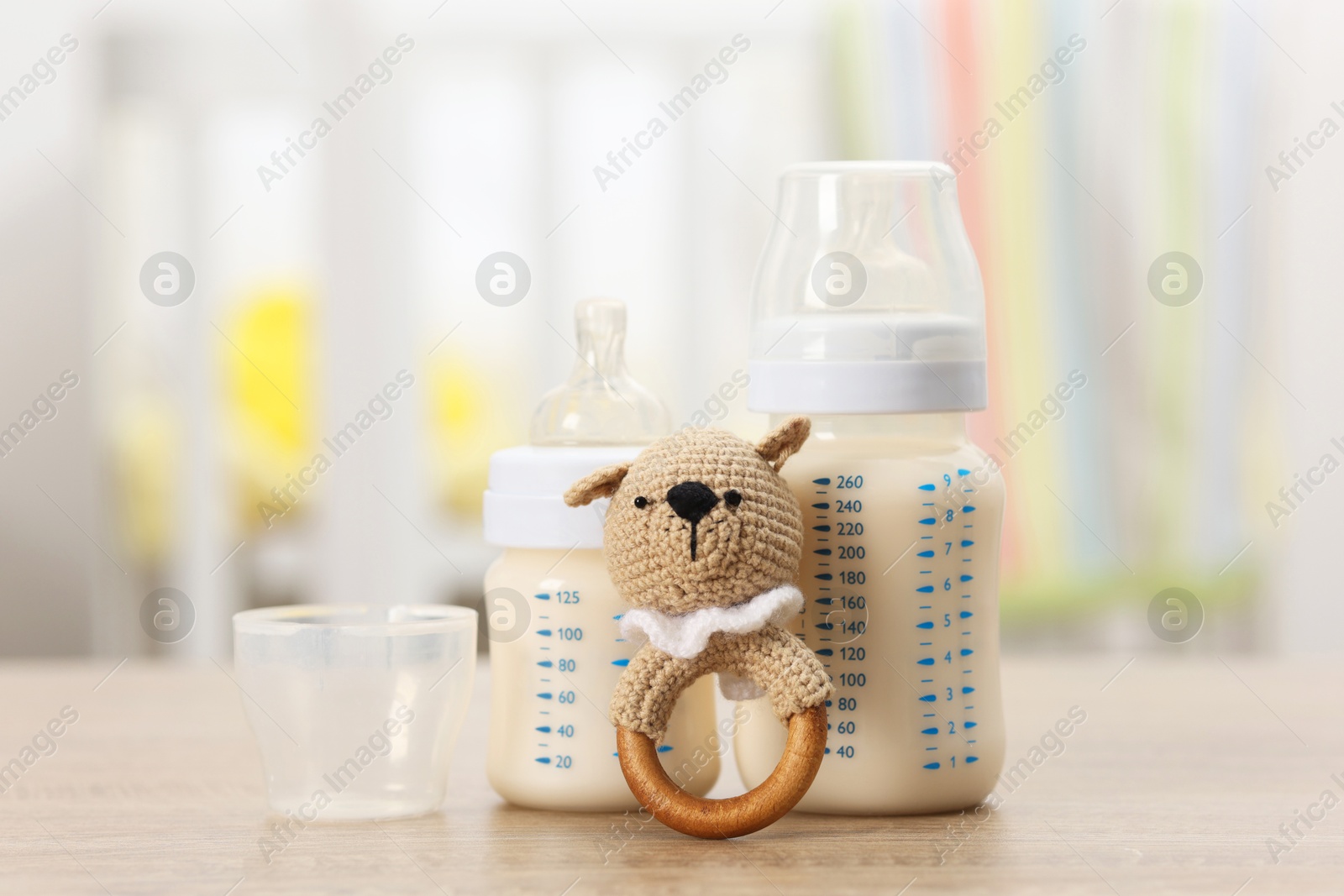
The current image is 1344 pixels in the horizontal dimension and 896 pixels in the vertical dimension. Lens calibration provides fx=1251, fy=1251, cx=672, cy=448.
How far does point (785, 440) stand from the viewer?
588mm

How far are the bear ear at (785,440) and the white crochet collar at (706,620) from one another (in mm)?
62

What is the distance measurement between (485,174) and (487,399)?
1.18ft

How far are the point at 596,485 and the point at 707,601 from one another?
0.08m

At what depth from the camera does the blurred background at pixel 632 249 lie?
6.29 feet

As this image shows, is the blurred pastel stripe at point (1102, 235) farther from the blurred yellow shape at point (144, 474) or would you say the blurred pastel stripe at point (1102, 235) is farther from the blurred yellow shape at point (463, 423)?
the blurred yellow shape at point (144, 474)

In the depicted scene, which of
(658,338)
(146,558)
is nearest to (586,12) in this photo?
(658,338)

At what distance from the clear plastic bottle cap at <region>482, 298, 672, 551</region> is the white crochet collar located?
73mm

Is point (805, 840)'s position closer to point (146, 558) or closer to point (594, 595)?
point (594, 595)

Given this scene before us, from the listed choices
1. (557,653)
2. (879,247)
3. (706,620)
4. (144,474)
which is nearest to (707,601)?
(706,620)

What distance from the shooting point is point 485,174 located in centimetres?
200

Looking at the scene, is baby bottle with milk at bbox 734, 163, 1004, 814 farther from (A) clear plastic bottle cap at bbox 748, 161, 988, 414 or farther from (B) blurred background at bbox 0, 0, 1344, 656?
(B) blurred background at bbox 0, 0, 1344, 656

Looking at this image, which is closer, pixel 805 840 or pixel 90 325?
pixel 805 840

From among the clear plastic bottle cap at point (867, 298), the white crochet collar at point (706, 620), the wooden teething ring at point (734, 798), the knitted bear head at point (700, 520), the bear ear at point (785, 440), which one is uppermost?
the clear plastic bottle cap at point (867, 298)

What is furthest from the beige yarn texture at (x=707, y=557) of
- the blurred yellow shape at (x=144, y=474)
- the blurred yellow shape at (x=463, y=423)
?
the blurred yellow shape at (x=144, y=474)
